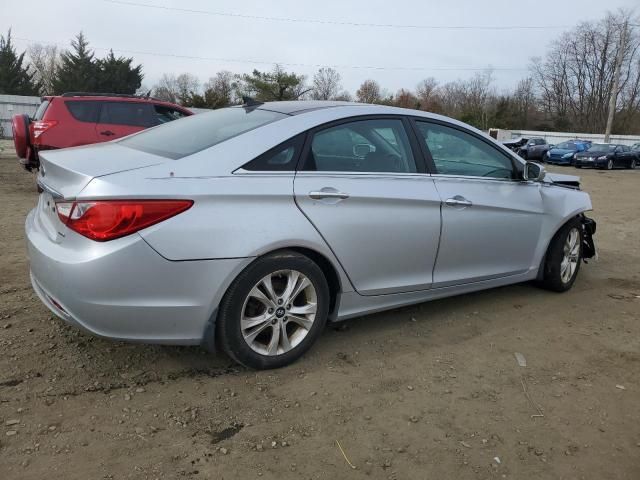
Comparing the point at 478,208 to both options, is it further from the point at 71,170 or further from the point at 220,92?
the point at 220,92

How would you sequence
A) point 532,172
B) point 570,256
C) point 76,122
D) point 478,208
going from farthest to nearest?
point 76,122 → point 570,256 → point 532,172 → point 478,208

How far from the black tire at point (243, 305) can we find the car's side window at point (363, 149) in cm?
58

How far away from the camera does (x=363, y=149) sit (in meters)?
3.53

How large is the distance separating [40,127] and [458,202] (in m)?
7.20

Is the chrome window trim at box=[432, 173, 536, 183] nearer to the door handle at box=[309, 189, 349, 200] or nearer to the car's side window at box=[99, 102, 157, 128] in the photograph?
the door handle at box=[309, 189, 349, 200]

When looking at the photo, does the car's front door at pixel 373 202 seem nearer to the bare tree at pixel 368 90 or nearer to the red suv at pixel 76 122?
the red suv at pixel 76 122

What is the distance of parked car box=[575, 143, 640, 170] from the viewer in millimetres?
27469

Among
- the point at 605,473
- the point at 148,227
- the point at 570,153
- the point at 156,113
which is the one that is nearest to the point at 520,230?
the point at 605,473

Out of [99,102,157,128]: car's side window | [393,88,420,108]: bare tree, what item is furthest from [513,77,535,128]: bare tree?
[99,102,157,128]: car's side window

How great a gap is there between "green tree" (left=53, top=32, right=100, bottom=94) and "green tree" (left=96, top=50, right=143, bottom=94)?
343 millimetres

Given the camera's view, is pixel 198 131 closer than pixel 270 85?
Yes

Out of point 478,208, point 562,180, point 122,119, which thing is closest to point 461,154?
point 478,208

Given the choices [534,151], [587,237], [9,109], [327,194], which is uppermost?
[9,109]

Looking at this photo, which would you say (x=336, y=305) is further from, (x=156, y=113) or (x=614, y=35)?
(x=614, y=35)
